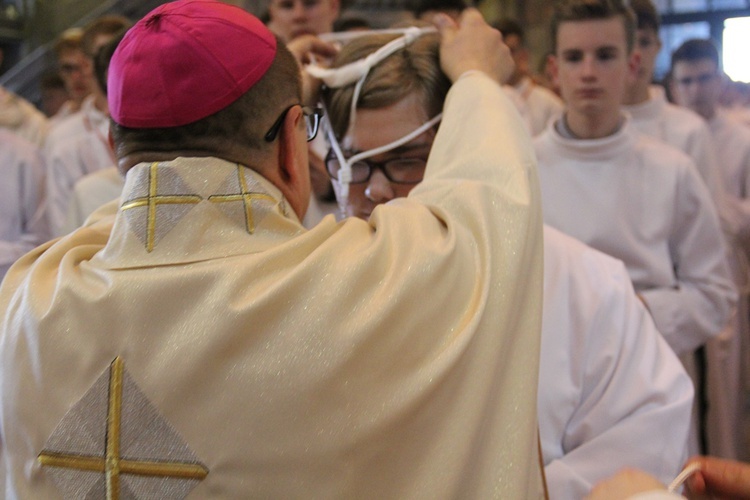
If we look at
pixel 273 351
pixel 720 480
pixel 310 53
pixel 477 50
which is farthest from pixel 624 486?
pixel 310 53

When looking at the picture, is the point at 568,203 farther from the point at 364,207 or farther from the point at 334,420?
the point at 334,420

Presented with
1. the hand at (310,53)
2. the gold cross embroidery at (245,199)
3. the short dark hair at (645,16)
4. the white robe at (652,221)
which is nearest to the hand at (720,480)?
the gold cross embroidery at (245,199)

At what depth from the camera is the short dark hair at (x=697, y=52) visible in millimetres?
6188

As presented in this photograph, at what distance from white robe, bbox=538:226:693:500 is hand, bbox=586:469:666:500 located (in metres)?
0.70

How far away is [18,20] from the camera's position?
13.0 m

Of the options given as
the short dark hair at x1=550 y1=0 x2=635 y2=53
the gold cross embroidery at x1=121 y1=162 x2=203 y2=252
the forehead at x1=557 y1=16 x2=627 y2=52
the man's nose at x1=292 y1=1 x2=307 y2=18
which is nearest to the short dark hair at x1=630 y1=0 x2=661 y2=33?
the short dark hair at x1=550 y1=0 x2=635 y2=53

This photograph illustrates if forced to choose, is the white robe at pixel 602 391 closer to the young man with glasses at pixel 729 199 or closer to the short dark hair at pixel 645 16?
the young man with glasses at pixel 729 199

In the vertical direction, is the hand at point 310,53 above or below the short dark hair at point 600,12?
above

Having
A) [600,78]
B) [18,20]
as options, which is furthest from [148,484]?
[18,20]

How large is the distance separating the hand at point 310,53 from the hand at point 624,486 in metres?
1.38

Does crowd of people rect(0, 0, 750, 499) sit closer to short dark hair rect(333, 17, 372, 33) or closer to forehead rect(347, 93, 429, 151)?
forehead rect(347, 93, 429, 151)

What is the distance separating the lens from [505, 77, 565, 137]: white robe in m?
6.29

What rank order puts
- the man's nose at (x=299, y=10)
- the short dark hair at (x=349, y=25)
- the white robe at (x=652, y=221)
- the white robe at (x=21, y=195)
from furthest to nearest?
the short dark hair at (x=349, y=25) < the white robe at (x=21, y=195) < the man's nose at (x=299, y=10) < the white robe at (x=652, y=221)

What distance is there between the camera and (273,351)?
1321mm
